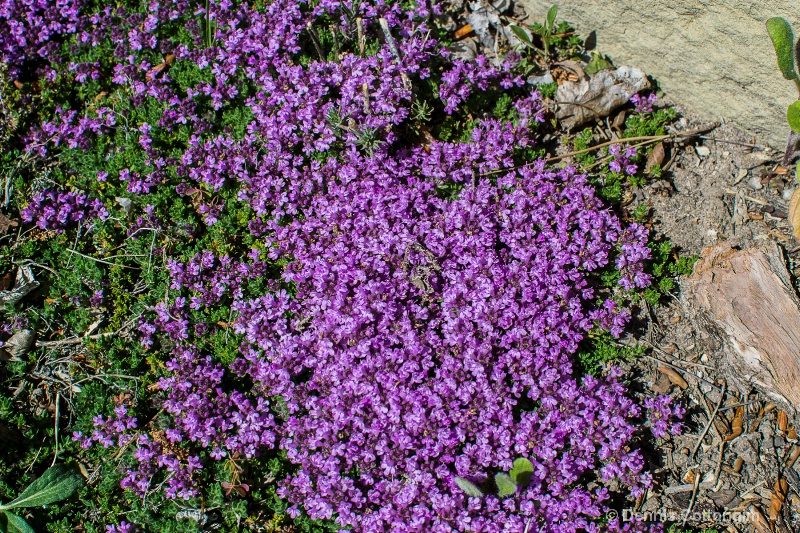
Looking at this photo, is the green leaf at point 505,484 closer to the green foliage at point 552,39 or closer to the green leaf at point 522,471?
the green leaf at point 522,471

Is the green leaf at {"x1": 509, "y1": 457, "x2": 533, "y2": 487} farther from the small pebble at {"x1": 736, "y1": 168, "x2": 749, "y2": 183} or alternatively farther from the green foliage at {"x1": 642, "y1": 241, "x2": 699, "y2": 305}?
the small pebble at {"x1": 736, "y1": 168, "x2": 749, "y2": 183}

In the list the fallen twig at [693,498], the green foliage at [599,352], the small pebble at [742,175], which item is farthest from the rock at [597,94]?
the fallen twig at [693,498]

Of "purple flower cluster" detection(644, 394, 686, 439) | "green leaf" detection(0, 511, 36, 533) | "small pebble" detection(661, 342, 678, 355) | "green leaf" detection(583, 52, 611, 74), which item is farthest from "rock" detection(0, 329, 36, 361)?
"green leaf" detection(583, 52, 611, 74)

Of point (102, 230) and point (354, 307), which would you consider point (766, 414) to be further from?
point (102, 230)

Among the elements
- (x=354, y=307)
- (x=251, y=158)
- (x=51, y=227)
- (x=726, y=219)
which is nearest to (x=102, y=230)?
(x=51, y=227)

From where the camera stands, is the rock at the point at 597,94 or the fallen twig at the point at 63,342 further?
the rock at the point at 597,94

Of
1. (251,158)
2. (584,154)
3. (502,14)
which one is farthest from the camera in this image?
(502,14)

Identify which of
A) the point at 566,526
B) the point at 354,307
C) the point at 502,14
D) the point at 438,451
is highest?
the point at 502,14
